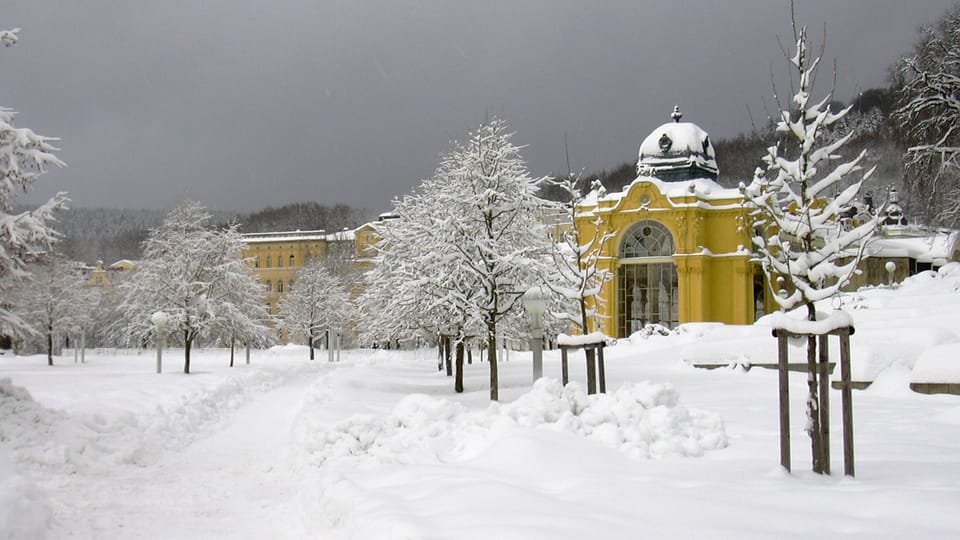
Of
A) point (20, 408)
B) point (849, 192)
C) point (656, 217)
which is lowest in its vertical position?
point (20, 408)

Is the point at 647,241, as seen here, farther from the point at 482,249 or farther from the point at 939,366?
the point at 939,366

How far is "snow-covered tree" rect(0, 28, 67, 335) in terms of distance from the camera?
45.4ft

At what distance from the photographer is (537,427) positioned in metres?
10.1

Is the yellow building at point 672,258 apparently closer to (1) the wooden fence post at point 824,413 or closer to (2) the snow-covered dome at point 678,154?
(2) the snow-covered dome at point 678,154

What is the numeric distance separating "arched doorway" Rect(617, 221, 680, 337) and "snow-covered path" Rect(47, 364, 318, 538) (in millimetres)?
35267

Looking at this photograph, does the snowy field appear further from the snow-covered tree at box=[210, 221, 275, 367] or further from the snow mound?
the snow-covered tree at box=[210, 221, 275, 367]

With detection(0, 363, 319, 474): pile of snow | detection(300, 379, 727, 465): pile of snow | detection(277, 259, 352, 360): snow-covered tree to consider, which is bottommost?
detection(0, 363, 319, 474): pile of snow

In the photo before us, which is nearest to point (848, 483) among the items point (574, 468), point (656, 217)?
point (574, 468)

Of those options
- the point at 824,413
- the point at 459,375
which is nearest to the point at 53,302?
the point at 459,375

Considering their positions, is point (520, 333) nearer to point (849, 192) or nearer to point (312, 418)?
point (312, 418)

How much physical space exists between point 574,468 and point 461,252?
13149 millimetres

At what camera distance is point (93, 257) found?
448 ft

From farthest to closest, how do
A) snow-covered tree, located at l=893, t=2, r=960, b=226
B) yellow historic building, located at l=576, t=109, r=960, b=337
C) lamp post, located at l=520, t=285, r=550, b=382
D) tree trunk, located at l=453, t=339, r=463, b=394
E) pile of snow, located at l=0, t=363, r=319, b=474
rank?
yellow historic building, located at l=576, t=109, r=960, b=337
tree trunk, located at l=453, t=339, r=463, b=394
snow-covered tree, located at l=893, t=2, r=960, b=226
lamp post, located at l=520, t=285, r=550, b=382
pile of snow, located at l=0, t=363, r=319, b=474

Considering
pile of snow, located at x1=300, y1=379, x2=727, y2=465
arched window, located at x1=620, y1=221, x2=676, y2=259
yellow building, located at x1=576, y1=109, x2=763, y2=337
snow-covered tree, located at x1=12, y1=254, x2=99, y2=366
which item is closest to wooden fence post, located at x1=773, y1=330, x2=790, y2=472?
pile of snow, located at x1=300, y1=379, x2=727, y2=465
